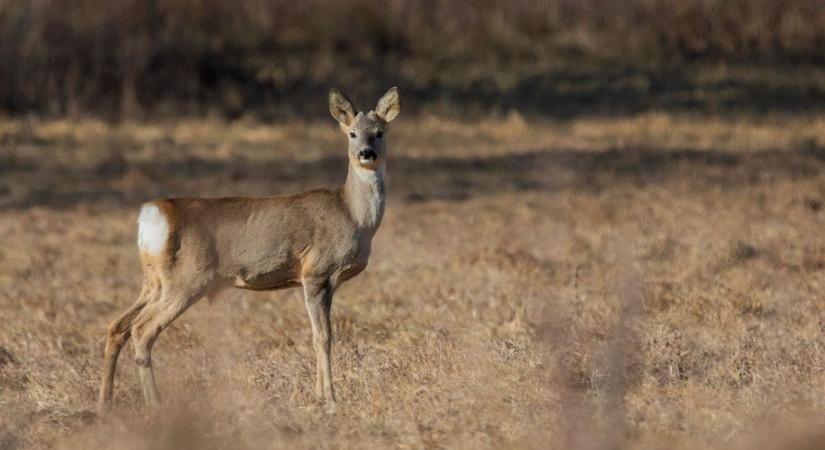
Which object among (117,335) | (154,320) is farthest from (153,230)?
(117,335)

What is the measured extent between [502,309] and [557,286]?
2.90 feet

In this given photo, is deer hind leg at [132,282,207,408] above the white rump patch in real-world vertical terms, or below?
below

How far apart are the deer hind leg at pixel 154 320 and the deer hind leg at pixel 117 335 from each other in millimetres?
88

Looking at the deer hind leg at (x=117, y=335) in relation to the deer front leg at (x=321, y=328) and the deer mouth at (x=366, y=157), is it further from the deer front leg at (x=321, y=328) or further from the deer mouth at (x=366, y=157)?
the deer mouth at (x=366, y=157)

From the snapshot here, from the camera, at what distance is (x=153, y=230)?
7.56 m

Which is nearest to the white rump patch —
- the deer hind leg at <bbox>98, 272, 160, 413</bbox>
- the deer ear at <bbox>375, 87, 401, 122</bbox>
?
the deer hind leg at <bbox>98, 272, 160, 413</bbox>

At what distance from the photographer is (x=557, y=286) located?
10555 mm

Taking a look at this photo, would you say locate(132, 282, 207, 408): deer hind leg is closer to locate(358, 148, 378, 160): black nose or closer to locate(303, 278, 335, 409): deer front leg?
locate(303, 278, 335, 409): deer front leg

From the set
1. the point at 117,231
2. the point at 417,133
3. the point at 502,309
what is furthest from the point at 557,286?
the point at 417,133

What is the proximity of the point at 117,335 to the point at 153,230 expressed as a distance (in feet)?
1.70

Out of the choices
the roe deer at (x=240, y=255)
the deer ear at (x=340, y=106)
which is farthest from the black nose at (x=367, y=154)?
the deer ear at (x=340, y=106)

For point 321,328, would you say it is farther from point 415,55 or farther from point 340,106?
point 415,55

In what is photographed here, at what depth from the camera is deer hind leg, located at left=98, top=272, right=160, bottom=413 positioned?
24.3ft

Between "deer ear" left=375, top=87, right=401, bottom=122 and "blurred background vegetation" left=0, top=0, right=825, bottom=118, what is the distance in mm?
A: 13014
